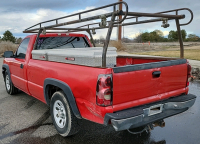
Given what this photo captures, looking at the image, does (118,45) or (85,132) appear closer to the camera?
(85,132)

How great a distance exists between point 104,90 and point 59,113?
1354 millimetres

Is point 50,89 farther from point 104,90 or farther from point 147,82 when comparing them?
point 147,82

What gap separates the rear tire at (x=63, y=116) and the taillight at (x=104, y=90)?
0.81m

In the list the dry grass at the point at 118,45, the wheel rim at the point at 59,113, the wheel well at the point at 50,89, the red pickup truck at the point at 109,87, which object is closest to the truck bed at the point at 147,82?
the red pickup truck at the point at 109,87

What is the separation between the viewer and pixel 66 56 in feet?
11.5

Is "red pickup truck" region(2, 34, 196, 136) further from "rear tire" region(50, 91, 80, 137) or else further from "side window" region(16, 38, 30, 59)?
"side window" region(16, 38, 30, 59)

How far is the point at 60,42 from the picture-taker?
5125mm

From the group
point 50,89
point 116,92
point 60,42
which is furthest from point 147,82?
point 60,42

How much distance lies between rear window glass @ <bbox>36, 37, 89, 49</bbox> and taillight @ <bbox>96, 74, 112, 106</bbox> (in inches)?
105

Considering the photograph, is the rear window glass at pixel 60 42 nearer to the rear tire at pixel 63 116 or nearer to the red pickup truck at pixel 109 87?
the red pickup truck at pixel 109 87

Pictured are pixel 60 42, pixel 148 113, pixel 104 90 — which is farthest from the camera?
pixel 60 42

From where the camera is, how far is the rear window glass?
193 inches

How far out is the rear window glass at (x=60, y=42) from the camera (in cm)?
489

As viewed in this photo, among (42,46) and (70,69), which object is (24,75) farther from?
(70,69)
